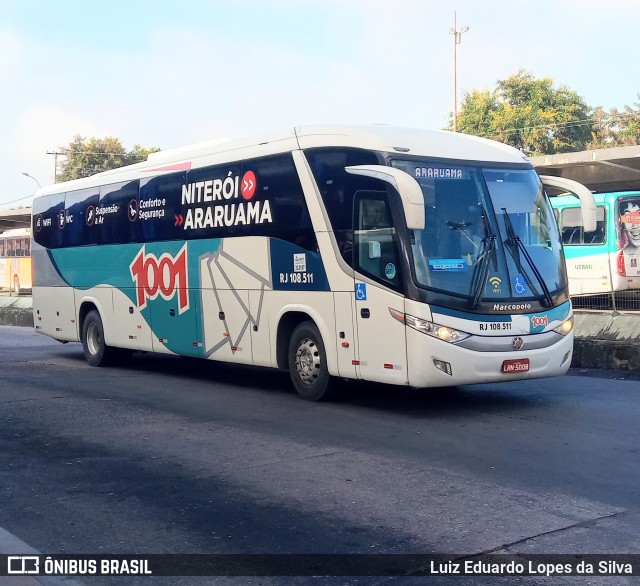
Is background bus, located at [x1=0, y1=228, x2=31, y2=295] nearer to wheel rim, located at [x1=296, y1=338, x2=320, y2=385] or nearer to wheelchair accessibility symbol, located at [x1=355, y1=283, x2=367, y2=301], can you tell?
wheel rim, located at [x1=296, y1=338, x2=320, y2=385]

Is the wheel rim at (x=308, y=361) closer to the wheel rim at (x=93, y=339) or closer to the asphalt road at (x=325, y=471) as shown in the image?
the asphalt road at (x=325, y=471)

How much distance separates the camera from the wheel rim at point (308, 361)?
11.5 m

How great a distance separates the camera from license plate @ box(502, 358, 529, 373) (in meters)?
10.2

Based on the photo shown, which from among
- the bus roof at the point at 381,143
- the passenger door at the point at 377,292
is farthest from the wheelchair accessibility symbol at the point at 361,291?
the bus roof at the point at 381,143

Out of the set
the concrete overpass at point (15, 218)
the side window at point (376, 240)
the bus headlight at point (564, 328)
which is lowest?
the bus headlight at point (564, 328)

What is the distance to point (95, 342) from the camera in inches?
658

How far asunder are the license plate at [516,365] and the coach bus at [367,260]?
0.02m

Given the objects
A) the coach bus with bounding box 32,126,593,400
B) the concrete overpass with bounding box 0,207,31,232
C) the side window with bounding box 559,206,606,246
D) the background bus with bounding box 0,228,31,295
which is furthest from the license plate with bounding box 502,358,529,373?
the background bus with bounding box 0,228,31,295

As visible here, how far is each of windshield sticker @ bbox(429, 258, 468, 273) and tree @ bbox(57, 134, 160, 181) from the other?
72.0 meters

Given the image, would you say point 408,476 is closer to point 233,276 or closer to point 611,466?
point 611,466

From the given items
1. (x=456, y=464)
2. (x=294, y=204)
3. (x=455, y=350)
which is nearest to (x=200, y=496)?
(x=456, y=464)

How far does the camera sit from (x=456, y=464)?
789 cm

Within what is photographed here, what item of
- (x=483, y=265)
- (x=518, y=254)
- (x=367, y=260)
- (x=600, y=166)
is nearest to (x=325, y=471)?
(x=367, y=260)

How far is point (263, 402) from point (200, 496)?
4.77m
